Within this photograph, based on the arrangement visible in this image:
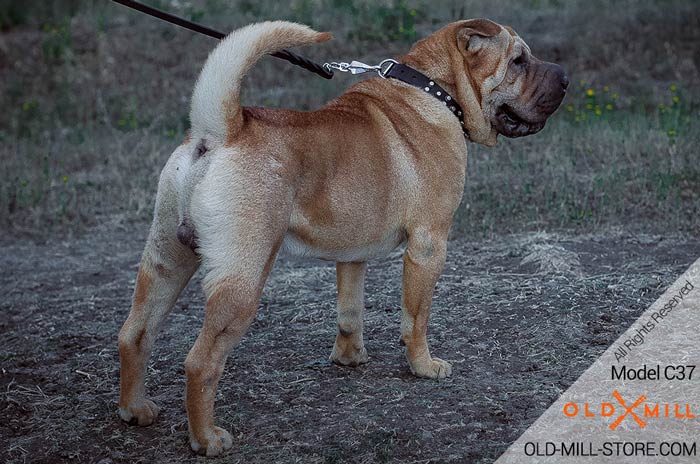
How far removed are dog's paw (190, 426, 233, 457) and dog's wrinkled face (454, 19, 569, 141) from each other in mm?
2008

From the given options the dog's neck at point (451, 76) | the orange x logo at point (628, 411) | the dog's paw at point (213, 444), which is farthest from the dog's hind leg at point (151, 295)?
the orange x logo at point (628, 411)

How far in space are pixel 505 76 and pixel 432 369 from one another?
1.48m

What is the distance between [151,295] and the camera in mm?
4223

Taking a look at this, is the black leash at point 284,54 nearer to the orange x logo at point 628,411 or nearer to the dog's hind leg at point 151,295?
the dog's hind leg at point 151,295

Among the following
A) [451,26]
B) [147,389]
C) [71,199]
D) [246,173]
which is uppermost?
[451,26]

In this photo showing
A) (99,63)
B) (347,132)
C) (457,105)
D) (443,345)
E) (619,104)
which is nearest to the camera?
(347,132)

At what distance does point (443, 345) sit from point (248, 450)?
1.43 m

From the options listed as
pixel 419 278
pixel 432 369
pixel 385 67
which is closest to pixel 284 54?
pixel 385 67

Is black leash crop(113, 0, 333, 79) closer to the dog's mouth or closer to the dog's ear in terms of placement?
the dog's ear

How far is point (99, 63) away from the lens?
40.4ft

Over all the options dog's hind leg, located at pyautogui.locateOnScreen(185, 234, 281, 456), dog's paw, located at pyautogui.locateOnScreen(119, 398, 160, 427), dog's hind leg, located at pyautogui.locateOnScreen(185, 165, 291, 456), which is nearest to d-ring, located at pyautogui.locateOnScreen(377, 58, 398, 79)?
dog's hind leg, located at pyautogui.locateOnScreen(185, 165, 291, 456)

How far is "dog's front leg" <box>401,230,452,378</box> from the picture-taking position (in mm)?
4473

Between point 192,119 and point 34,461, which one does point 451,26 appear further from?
point 34,461

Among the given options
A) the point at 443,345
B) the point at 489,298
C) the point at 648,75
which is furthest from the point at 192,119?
the point at 648,75
